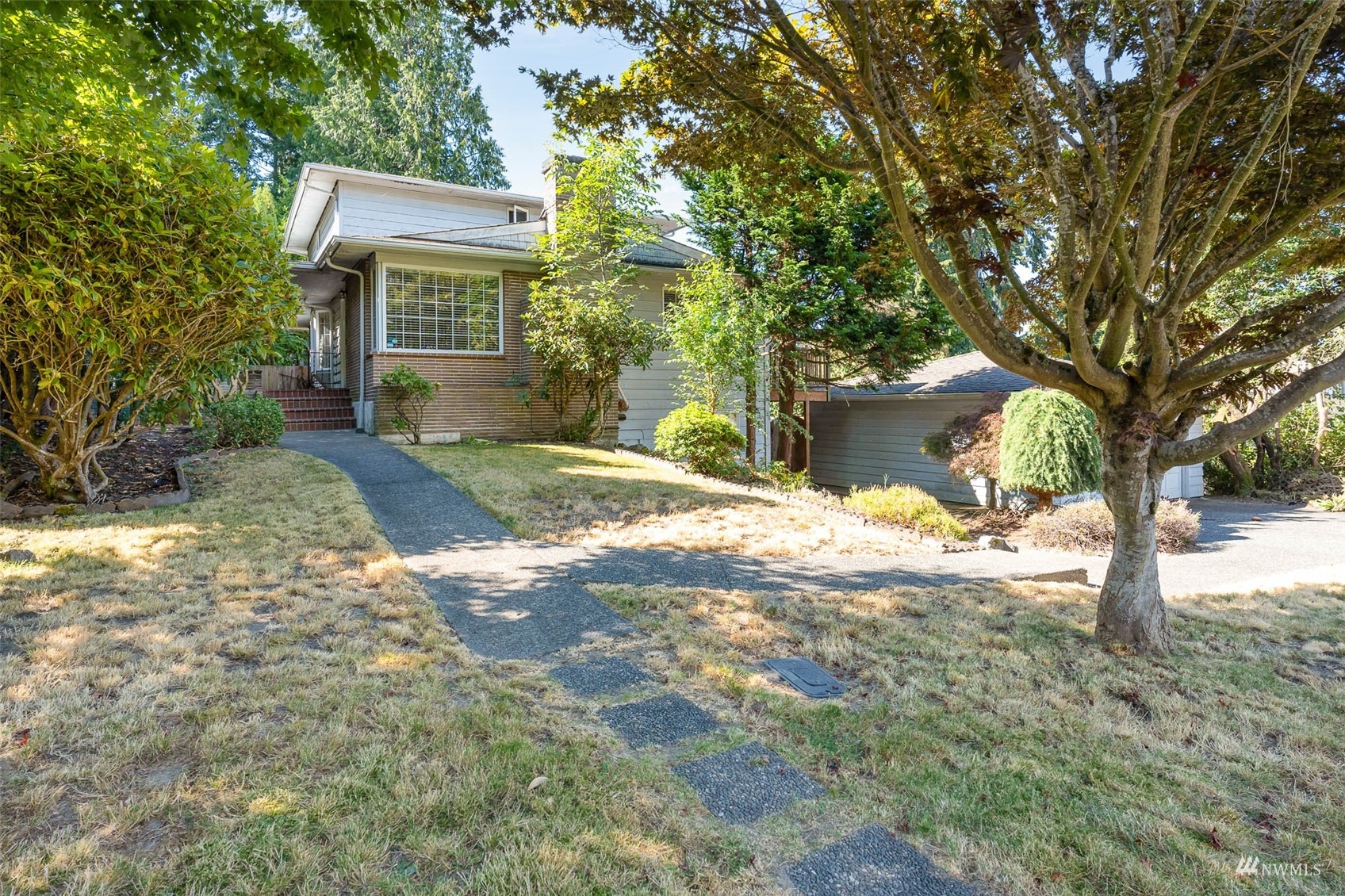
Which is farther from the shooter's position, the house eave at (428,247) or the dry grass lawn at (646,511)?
the house eave at (428,247)

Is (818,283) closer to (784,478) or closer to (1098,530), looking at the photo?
(784,478)

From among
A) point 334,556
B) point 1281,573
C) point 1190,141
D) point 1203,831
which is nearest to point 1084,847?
point 1203,831

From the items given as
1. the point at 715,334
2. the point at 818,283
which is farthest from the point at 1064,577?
the point at 818,283

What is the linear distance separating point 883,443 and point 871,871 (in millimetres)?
14931

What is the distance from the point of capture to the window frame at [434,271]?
477 inches

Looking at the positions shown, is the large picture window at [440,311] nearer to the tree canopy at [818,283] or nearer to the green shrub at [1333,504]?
the tree canopy at [818,283]

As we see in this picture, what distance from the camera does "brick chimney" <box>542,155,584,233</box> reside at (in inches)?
504

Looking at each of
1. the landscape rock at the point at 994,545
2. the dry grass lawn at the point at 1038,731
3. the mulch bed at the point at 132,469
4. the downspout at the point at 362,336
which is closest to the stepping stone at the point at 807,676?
the dry grass lawn at the point at 1038,731

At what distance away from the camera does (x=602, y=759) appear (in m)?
2.58

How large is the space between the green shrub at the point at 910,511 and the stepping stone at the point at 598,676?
5.73 metres

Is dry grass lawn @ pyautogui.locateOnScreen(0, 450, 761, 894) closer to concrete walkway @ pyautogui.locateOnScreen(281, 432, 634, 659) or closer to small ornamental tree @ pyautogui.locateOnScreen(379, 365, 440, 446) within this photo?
concrete walkway @ pyautogui.locateOnScreen(281, 432, 634, 659)

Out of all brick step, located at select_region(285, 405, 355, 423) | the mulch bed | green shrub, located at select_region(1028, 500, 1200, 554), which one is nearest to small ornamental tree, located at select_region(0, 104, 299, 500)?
the mulch bed

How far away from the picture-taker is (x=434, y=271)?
1261cm

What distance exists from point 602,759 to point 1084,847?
1684mm
